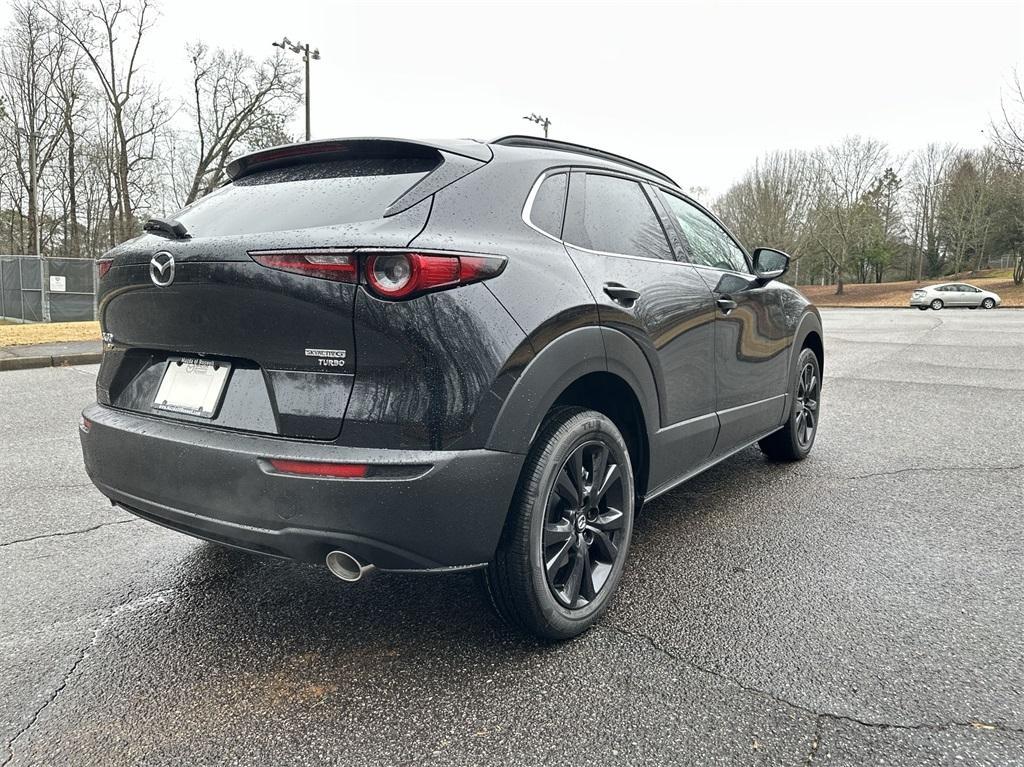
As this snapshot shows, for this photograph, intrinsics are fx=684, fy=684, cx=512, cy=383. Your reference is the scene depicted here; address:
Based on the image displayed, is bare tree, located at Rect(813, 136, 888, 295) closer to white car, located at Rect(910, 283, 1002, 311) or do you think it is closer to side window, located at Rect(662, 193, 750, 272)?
white car, located at Rect(910, 283, 1002, 311)

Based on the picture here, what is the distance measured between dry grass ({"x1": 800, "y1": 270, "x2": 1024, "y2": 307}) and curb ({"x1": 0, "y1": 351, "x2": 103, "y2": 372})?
43.9 metres

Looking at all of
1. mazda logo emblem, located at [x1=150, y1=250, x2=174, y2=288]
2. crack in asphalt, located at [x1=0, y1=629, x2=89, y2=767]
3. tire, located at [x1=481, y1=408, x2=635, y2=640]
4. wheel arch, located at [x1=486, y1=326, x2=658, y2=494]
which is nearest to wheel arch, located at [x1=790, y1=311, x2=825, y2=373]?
wheel arch, located at [x1=486, y1=326, x2=658, y2=494]

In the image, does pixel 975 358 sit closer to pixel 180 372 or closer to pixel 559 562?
pixel 559 562

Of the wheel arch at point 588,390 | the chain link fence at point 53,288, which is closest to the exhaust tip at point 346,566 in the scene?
the wheel arch at point 588,390

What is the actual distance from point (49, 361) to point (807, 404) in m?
10.7

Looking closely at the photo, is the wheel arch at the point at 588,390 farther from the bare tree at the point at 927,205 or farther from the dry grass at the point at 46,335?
the bare tree at the point at 927,205

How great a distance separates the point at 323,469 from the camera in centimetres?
186

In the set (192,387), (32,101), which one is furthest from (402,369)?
(32,101)

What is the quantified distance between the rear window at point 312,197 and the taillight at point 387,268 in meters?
0.18

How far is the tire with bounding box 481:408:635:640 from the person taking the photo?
2.12 meters

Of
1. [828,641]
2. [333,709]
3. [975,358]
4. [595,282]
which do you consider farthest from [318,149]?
[975,358]

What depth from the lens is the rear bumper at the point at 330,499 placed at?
1.85 meters

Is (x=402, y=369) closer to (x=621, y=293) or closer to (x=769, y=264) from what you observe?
(x=621, y=293)

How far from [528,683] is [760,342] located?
240 cm
